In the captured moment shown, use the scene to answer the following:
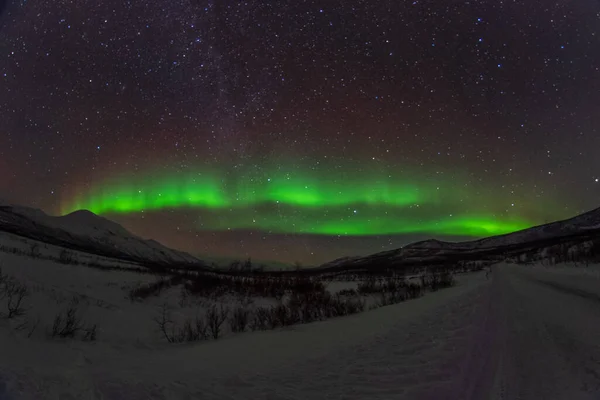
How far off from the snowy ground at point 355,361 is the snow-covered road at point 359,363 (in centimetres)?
1

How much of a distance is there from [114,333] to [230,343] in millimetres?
3378

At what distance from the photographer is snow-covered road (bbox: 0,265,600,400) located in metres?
3.36

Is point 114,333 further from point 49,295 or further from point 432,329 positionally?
point 432,329

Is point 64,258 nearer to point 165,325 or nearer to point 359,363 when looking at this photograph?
point 165,325

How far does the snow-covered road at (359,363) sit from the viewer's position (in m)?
3.36

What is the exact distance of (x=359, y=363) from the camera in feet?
14.7

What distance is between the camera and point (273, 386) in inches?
149

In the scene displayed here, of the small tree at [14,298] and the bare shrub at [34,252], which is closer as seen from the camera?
the small tree at [14,298]

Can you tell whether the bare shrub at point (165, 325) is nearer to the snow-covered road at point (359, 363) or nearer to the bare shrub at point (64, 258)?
the snow-covered road at point (359, 363)

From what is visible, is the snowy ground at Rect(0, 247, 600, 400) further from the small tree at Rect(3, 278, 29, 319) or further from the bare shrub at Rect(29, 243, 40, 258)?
the bare shrub at Rect(29, 243, 40, 258)

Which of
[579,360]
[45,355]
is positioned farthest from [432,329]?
[45,355]

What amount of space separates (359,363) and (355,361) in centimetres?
11

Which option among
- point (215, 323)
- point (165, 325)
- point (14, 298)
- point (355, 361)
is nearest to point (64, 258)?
point (14, 298)

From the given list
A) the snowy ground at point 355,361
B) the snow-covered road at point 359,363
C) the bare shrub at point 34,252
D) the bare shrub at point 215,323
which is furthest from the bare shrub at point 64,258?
the snow-covered road at point 359,363
